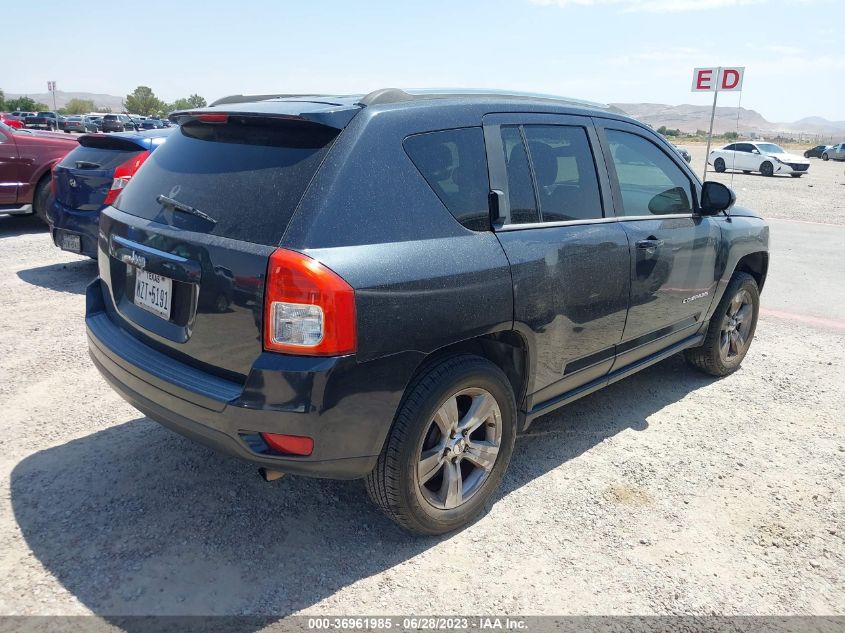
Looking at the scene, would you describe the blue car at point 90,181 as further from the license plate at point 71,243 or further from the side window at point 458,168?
the side window at point 458,168

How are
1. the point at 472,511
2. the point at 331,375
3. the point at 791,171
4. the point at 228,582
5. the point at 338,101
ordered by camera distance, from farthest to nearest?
the point at 791,171 < the point at 472,511 < the point at 338,101 < the point at 228,582 < the point at 331,375

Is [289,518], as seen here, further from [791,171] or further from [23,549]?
[791,171]

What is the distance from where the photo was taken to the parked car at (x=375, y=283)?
7.99 ft

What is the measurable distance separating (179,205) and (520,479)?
2183 mm

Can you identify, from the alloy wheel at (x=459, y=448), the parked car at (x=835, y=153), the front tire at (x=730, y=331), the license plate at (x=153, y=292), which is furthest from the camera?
the parked car at (x=835, y=153)

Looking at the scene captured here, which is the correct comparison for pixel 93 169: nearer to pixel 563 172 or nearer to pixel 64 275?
pixel 64 275

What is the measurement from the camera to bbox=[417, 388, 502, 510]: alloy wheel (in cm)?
288

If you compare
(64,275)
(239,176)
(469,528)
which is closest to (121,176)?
(64,275)

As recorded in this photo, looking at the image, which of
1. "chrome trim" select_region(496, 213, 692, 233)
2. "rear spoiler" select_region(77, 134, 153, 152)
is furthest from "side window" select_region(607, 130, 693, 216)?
"rear spoiler" select_region(77, 134, 153, 152)

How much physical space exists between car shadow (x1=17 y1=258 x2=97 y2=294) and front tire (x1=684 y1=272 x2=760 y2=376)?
18.7 feet

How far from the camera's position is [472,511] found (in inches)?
122

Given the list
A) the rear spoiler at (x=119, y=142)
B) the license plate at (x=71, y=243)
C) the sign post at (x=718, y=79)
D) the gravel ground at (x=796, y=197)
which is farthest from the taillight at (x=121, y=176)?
the gravel ground at (x=796, y=197)

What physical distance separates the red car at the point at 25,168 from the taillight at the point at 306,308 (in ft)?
26.8

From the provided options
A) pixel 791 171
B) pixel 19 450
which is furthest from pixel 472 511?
pixel 791 171
